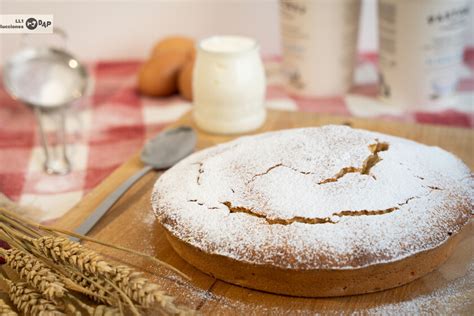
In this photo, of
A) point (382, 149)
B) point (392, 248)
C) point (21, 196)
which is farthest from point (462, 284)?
point (21, 196)

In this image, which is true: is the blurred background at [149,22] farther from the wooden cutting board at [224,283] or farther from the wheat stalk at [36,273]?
the wheat stalk at [36,273]

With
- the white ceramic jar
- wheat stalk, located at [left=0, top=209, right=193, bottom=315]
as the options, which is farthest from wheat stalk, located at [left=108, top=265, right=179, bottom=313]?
the white ceramic jar

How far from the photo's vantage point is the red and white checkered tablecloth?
64.8 inches

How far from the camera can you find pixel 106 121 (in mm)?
2027

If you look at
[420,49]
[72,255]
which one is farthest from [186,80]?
[72,255]

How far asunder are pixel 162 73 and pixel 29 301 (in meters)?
1.30

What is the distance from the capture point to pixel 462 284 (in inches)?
41.8

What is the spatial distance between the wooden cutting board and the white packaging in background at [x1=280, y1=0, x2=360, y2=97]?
0.83m

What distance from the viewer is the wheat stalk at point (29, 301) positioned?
0.91 m

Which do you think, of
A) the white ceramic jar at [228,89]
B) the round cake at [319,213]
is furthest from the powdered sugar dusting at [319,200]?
the white ceramic jar at [228,89]

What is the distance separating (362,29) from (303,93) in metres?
0.61

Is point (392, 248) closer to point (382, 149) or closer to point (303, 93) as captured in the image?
point (382, 149)

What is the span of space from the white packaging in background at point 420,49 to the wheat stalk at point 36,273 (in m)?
1.33

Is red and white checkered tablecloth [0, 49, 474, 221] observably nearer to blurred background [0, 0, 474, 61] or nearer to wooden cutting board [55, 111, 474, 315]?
blurred background [0, 0, 474, 61]
